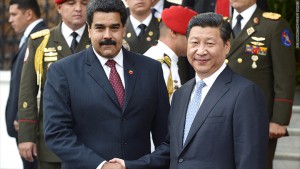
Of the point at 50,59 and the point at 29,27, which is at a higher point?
the point at 50,59

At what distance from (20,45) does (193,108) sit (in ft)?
12.3

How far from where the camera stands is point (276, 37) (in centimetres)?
626

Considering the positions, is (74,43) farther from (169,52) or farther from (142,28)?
(169,52)

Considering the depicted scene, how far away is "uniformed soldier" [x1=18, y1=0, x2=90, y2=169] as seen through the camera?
20.7ft

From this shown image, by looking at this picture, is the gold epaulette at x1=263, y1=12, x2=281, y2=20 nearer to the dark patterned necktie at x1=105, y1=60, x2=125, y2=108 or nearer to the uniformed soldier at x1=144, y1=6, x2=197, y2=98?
the uniformed soldier at x1=144, y1=6, x2=197, y2=98

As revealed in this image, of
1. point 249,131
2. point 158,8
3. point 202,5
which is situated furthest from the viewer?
point 202,5

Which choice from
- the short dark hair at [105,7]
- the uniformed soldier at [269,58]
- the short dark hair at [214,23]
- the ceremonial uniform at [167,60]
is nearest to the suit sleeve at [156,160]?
the short dark hair at [214,23]

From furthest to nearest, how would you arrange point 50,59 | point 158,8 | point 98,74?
point 158,8, point 50,59, point 98,74

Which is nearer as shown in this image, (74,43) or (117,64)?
(117,64)

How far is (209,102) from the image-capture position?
179 inches

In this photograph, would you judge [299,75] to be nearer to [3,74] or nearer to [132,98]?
[3,74]

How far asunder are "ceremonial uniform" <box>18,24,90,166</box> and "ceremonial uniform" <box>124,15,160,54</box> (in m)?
0.46

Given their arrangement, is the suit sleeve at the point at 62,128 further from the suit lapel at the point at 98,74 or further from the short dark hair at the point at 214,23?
the short dark hair at the point at 214,23

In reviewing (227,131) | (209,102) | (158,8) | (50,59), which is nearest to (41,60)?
(50,59)
